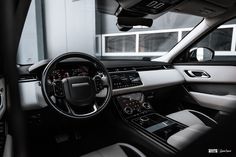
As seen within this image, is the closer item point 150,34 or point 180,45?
point 180,45

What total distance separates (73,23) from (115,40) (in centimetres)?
105

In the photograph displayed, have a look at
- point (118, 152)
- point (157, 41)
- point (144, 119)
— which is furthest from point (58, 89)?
point (157, 41)

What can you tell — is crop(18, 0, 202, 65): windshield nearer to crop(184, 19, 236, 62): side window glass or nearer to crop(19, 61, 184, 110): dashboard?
crop(184, 19, 236, 62): side window glass

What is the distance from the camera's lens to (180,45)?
2.39 meters

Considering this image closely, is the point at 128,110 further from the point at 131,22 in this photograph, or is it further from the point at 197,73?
the point at 197,73

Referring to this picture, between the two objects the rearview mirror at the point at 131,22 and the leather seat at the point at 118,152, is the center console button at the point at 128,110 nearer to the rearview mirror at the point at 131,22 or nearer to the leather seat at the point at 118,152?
the leather seat at the point at 118,152

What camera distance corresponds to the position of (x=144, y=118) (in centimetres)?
179

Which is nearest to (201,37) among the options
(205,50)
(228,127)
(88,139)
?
(205,50)

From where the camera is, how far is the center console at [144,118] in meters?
1.54

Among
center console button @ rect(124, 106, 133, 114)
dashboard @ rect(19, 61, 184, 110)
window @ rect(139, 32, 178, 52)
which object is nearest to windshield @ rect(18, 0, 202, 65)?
window @ rect(139, 32, 178, 52)

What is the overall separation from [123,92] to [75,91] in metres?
0.63

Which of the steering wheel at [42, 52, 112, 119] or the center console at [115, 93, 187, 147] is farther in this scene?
the center console at [115, 93, 187, 147]

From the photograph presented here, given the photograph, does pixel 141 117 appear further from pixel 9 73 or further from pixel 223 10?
pixel 9 73

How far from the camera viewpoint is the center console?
154 cm
